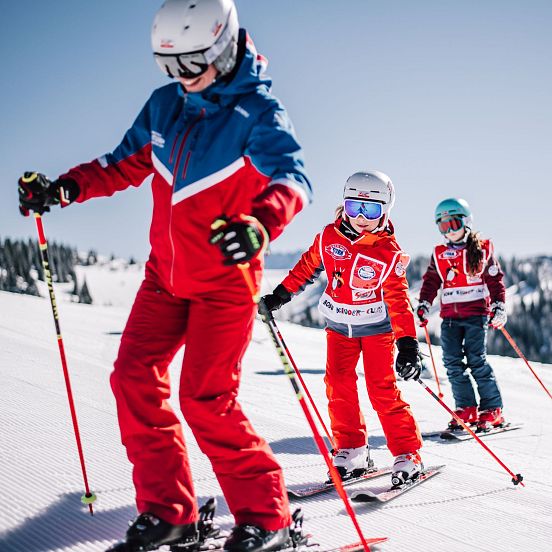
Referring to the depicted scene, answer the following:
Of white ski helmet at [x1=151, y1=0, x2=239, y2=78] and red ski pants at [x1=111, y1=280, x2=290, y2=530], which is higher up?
white ski helmet at [x1=151, y1=0, x2=239, y2=78]

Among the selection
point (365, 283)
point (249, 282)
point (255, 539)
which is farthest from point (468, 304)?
point (255, 539)

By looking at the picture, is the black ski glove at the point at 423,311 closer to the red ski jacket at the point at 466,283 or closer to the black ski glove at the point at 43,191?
the red ski jacket at the point at 466,283

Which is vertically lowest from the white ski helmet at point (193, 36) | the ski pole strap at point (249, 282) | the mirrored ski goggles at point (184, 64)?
the ski pole strap at point (249, 282)

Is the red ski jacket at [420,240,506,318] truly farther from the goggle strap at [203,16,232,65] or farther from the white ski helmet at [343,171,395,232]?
the goggle strap at [203,16,232,65]

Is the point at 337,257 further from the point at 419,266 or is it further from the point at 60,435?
the point at 419,266

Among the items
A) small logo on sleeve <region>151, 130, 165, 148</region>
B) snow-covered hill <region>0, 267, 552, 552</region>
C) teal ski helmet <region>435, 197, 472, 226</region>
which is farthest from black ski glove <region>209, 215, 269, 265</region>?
teal ski helmet <region>435, 197, 472, 226</region>

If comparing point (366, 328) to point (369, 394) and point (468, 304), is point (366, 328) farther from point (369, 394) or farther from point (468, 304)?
point (468, 304)

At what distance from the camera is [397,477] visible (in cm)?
388

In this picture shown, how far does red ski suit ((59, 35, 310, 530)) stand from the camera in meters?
2.39

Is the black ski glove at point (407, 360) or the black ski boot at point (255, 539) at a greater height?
the black ski glove at point (407, 360)

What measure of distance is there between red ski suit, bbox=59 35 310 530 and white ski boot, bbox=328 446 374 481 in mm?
1759

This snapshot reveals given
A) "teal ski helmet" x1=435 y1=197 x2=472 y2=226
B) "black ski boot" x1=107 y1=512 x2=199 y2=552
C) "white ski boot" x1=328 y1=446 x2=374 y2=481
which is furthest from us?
"teal ski helmet" x1=435 y1=197 x2=472 y2=226

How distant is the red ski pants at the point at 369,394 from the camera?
411 cm

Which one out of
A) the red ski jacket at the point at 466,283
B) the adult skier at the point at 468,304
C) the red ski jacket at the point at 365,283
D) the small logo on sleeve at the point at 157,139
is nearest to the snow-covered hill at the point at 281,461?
the adult skier at the point at 468,304
